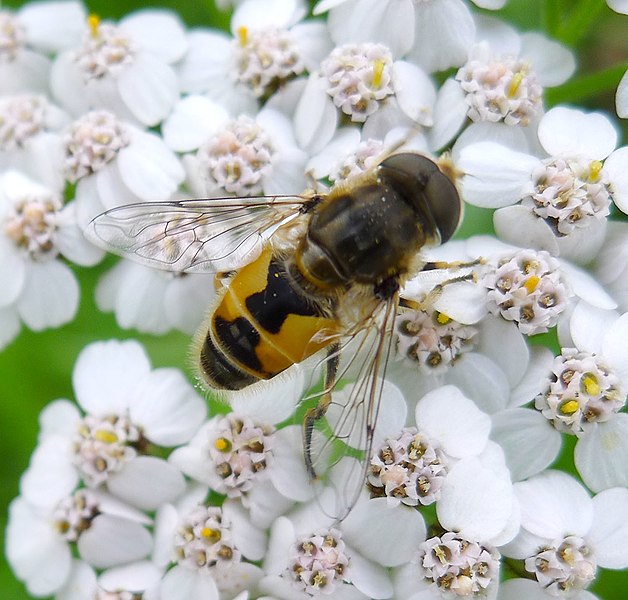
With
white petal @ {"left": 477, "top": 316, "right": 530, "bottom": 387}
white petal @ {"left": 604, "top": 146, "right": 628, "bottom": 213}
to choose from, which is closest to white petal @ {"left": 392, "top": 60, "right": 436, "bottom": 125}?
white petal @ {"left": 604, "top": 146, "right": 628, "bottom": 213}

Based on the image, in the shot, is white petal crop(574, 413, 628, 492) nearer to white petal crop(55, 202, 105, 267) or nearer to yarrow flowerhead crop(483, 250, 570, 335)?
yarrow flowerhead crop(483, 250, 570, 335)

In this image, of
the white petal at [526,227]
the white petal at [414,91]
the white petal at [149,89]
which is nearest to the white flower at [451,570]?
the white petal at [526,227]

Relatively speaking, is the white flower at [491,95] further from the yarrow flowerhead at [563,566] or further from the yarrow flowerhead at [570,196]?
the yarrow flowerhead at [563,566]

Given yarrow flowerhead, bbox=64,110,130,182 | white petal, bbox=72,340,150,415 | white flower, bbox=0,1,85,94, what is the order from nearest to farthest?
white petal, bbox=72,340,150,415 → yarrow flowerhead, bbox=64,110,130,182 → white flower, bbox=0,1,85,94

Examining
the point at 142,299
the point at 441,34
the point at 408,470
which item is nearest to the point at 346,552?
the point at 408,470

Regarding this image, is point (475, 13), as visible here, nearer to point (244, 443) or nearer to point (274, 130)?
point (274, 130)

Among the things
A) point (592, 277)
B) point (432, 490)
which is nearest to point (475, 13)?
A: point (592, 277)

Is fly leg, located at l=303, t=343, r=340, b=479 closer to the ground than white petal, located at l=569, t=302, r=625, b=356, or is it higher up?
closer to the ground
